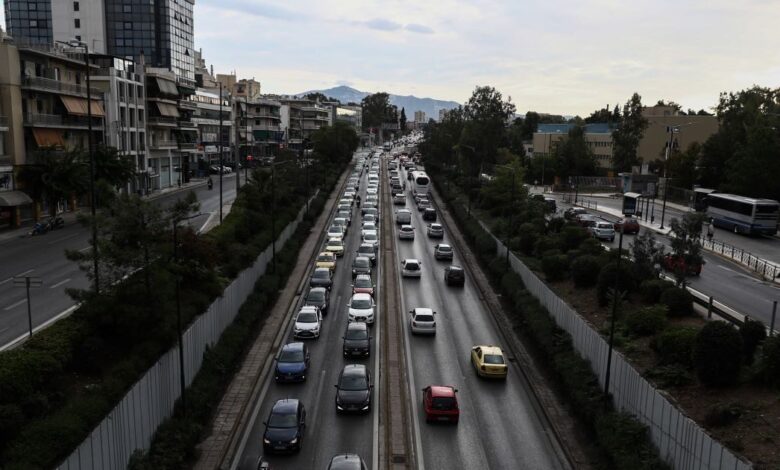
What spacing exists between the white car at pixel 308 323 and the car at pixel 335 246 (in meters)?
17.5

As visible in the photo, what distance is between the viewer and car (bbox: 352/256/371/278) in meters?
46.0

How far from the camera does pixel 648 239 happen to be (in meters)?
31.2

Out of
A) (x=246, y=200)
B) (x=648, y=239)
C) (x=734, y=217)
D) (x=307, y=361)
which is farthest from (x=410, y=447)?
(x=734, y=217)

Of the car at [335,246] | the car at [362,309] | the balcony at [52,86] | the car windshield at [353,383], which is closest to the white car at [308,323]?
the car at [362,309]

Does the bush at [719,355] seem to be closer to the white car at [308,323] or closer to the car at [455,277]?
the white car at [308,323]

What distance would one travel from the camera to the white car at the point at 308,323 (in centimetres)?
3378

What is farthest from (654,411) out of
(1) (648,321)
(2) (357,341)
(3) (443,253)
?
(3) (443,253)

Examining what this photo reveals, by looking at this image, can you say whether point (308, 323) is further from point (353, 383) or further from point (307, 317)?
point (353, 383)

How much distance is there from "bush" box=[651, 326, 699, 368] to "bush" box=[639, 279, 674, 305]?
528 centimetres

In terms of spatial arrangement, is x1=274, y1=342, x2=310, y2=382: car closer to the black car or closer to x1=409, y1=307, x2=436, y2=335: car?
the black car

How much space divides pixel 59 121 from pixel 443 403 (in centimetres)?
5268

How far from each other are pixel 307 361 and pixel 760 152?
5804 cm

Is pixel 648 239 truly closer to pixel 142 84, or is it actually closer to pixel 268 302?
pixel 268 302

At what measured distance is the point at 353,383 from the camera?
25.8 m
